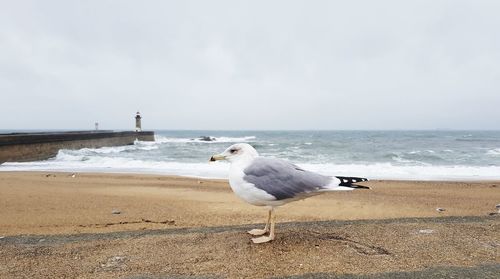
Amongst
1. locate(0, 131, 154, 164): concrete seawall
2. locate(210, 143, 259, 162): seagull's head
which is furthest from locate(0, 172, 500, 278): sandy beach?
locate(0, 131, 154, 164): concrete seawall

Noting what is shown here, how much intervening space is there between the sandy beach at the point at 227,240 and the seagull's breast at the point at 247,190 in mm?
438

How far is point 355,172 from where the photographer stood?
16.2 m

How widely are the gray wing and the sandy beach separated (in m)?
0.53

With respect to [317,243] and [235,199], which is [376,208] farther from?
[317,243]

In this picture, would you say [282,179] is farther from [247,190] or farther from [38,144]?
[38,144]

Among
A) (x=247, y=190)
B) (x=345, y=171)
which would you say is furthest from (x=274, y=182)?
(x=345, y=171)

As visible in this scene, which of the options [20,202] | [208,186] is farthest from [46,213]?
[208,186]

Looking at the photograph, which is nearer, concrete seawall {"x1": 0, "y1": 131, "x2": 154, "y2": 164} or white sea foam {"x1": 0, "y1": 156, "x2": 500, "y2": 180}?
white sea foam {"x1": 0, "y1": 156, "x2": 500, "y2": 180}

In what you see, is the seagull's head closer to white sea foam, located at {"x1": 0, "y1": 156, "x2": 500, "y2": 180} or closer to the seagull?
the seagull

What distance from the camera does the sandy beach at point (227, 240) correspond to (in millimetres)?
3254

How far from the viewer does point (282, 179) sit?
13.3 ft

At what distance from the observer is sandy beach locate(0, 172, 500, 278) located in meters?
3.25

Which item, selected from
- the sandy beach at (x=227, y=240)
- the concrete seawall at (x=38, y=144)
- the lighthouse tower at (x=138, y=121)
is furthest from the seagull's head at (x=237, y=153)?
the lighthouse tower at (x=138, y=121)

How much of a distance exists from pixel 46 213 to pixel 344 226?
5070 millimetres
